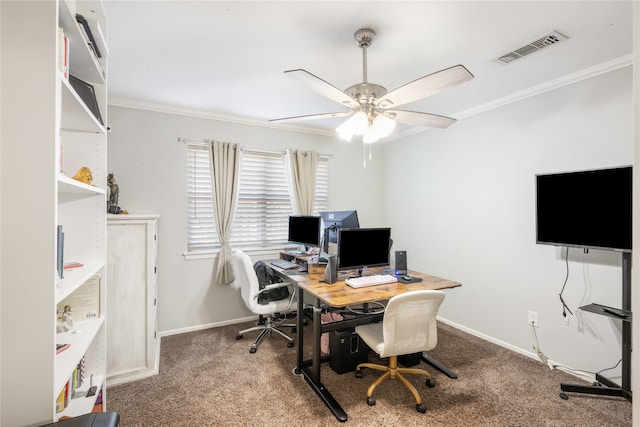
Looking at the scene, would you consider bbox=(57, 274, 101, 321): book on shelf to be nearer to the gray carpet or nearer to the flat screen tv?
the gray carpet

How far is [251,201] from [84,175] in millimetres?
2361

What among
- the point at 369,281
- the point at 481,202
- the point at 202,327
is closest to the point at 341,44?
the point at 369,281

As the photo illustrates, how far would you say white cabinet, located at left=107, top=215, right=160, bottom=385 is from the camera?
2389 mm

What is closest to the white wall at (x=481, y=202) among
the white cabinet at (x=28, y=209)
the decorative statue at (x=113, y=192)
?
the decorative statue at (x=113, y=192)

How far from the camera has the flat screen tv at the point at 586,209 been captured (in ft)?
6.72

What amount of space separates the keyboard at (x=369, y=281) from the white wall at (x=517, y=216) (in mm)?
1340

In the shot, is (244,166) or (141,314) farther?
(244,166)

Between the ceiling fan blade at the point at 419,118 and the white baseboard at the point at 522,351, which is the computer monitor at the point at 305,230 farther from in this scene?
the white baseboard at the point at 522,351

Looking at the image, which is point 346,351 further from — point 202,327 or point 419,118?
point 419,118

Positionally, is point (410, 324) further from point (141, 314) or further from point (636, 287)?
point (141, 314)

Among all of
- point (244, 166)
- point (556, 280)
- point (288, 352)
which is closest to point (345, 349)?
point (288, 352)

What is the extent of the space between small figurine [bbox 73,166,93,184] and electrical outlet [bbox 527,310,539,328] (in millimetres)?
3634

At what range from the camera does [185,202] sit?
341 cm

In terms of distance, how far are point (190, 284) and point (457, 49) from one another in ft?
11.4
